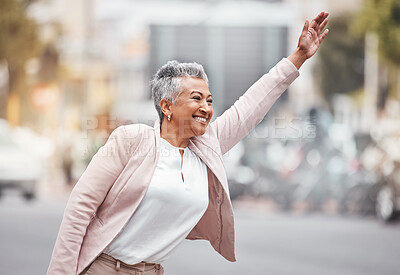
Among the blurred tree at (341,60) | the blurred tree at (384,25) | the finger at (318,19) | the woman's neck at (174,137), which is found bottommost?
the blurred tree at (341,60)

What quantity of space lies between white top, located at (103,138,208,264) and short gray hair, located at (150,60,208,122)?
18 cm

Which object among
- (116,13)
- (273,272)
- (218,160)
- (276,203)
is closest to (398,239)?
(273,272)

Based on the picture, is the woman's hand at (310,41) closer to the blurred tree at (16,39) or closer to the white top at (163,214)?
the white top at (163,214)

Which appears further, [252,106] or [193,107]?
[252,106]

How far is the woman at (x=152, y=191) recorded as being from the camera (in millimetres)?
2582

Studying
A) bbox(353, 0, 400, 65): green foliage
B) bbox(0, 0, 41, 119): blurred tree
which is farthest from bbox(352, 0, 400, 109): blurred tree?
bbox(0, 0, 41, 119): blurred tree

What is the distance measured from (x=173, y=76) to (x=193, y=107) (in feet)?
0.43

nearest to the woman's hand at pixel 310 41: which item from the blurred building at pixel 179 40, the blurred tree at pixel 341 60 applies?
the blurred building at pixel 179 40

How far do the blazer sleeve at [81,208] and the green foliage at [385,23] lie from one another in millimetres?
16684

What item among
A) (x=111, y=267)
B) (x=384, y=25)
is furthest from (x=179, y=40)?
(x=111, y=267)

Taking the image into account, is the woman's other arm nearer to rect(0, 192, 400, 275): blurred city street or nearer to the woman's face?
the woman's face

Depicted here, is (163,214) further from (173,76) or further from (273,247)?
(273,247)

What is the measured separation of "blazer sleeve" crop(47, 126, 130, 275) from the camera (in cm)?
257

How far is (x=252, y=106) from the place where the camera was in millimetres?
2889
